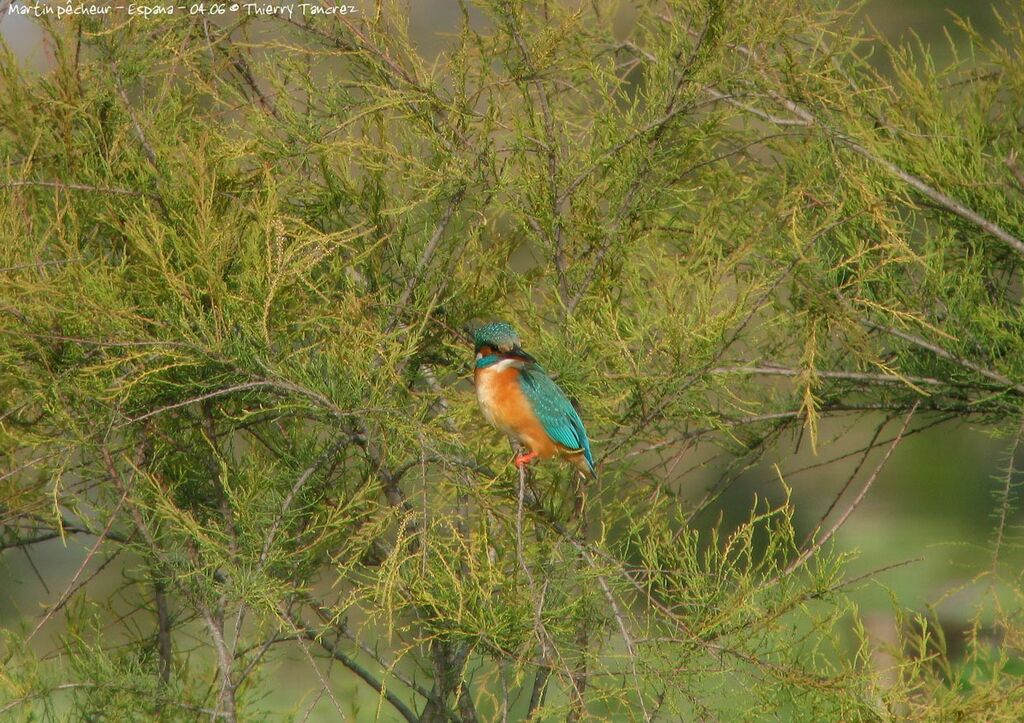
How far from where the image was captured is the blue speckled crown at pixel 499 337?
206cm

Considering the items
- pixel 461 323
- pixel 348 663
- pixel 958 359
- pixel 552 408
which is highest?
pixel 461 323

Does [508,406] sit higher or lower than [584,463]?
higher

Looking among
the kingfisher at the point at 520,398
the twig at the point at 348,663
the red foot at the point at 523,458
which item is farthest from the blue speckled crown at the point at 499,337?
the twig at the point at 348,663

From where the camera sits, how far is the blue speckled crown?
206 centimetres

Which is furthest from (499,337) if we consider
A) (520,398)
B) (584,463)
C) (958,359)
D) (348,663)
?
(958,359)

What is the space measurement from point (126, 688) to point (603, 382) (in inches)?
39.9

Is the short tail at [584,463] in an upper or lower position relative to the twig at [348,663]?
upper

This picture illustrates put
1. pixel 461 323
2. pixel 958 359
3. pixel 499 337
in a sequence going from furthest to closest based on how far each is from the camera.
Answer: pixel 461 323
pixel 958 359
pixel 499 337

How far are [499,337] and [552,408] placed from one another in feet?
0.55

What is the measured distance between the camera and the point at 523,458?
2119 millimetres

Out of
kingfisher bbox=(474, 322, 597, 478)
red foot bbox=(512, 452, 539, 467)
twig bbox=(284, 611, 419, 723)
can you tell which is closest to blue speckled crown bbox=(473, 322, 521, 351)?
kingfisher bbox=(474, 322, 597, 478)

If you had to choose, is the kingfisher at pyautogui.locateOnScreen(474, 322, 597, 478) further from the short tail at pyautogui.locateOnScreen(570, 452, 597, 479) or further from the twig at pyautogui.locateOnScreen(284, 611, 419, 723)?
the twig at pyautogui.locateOnScreen(284, 611, 419, 723)

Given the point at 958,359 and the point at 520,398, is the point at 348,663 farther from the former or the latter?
the point at 958,359

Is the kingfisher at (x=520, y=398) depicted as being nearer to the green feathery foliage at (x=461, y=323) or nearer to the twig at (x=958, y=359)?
the green feathery foliage at (x=461, y=323)
